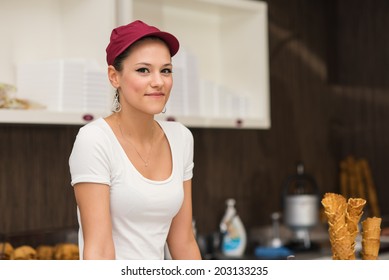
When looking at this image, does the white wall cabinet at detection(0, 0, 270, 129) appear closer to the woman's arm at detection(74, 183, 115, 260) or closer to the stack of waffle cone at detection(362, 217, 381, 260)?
the woman's arm at detection(74, 183, 115, 260)

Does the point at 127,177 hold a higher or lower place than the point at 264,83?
lower

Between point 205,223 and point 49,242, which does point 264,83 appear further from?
point 49,242

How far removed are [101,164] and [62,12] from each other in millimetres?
1494

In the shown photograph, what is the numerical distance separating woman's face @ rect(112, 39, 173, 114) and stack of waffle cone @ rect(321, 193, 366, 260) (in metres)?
0.41

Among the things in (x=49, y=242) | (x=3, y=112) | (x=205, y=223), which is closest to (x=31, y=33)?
(x=3, y=112)

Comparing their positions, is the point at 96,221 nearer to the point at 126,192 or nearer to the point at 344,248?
the point at 126,192

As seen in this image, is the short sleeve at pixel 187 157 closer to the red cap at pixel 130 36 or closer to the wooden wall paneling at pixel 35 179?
the red cap at pixel 130 36

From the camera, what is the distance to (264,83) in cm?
335

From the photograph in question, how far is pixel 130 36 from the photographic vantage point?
1.51 m

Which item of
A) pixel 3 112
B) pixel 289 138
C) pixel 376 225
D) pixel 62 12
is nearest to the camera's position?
pixel 376 225

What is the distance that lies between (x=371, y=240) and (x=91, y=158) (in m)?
0.61

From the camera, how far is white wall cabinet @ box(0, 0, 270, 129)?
2.69 m

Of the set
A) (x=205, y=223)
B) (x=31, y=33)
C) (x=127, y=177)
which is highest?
(x=31, y=33)

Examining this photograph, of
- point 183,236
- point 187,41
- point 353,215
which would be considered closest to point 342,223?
point 353,215
